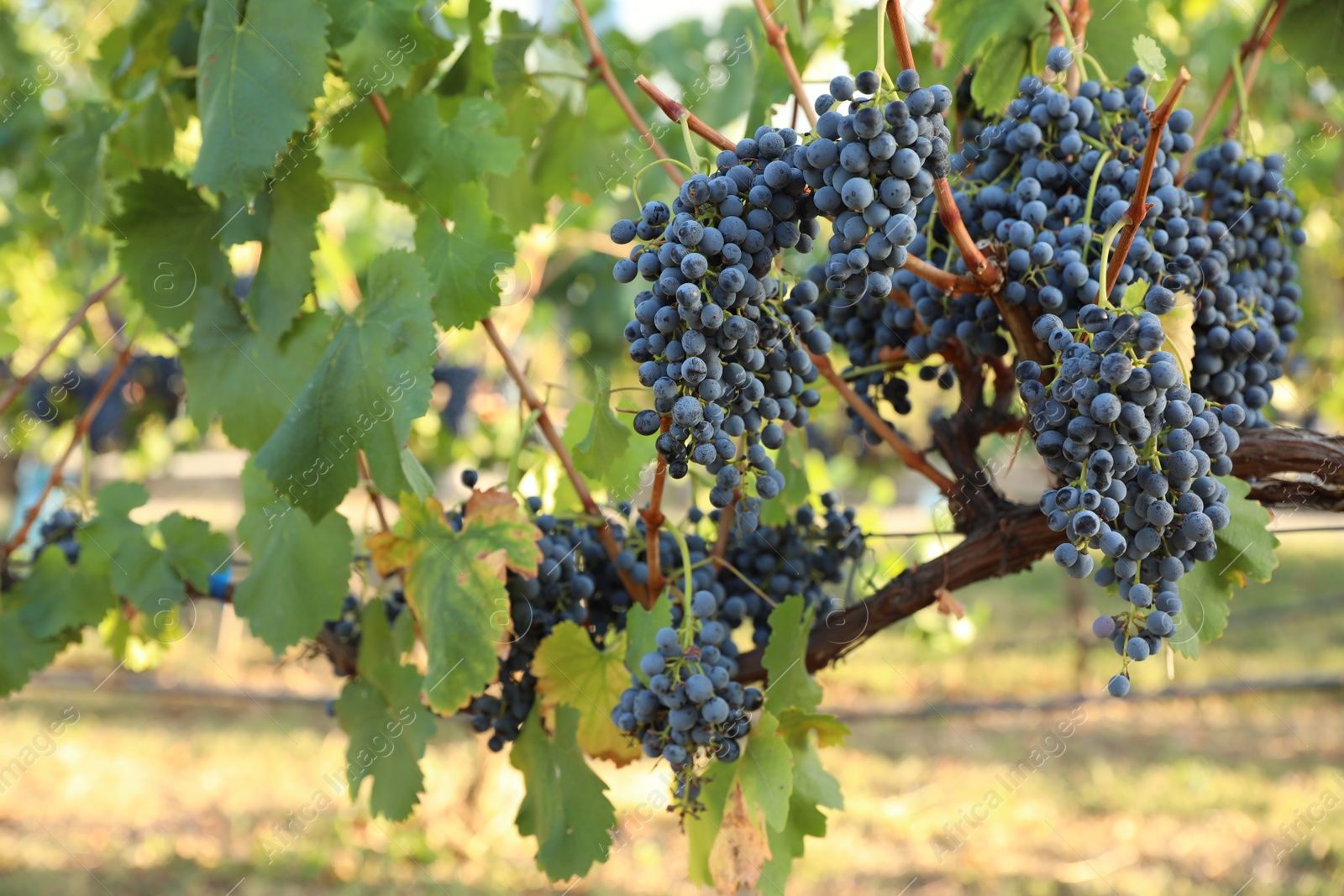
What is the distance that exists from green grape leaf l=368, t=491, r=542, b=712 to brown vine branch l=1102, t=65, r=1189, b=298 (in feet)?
2.37

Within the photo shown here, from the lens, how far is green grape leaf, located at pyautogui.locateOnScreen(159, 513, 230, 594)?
1.67 metres

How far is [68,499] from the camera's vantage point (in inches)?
73.5

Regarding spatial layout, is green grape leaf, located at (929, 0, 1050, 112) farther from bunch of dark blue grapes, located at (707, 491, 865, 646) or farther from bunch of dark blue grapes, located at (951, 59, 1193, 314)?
bunch of dark blue grapes, located at (707, 491, 865, 646)

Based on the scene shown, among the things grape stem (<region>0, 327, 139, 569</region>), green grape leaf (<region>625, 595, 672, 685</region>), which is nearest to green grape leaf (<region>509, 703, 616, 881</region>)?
green grape leaf (<region>625, 595, 672, 685</region>)

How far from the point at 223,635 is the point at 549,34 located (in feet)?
18.4

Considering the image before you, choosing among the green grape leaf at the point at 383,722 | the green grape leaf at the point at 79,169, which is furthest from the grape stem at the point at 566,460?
the green grape leaf at the point at 79,169

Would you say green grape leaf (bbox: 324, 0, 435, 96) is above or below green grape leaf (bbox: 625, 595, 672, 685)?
above

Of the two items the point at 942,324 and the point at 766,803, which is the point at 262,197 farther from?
the point at 766,803

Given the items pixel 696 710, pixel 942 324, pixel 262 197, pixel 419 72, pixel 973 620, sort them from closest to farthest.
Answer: pixel 696 710
pixel 942 324
pixel 262 197
pixel 419 72
pixel 973 620

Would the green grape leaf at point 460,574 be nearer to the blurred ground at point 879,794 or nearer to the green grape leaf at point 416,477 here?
the green grape leaf at point 416,477

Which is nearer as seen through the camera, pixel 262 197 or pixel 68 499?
pixel 262 197

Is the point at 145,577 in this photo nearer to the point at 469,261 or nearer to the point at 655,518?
the point at 469,261

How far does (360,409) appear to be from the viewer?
1.17m

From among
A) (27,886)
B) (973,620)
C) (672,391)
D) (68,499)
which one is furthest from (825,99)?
(27,886)
